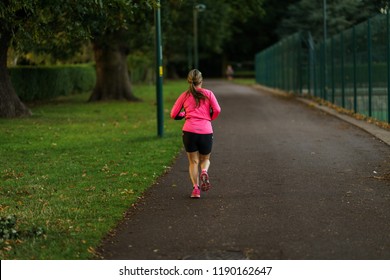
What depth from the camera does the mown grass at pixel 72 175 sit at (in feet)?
23.3

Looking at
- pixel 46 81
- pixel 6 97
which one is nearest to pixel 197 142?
pixel 6 97

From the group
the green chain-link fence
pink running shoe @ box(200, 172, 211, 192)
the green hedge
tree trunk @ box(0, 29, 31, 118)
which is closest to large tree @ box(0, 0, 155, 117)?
tree trunk @ box(0, 29, 31, 118)

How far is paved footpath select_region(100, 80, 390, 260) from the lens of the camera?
6680 mm

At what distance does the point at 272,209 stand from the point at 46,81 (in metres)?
26.9

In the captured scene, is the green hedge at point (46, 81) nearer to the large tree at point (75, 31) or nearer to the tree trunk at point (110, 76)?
the large tree at point (75, 31)

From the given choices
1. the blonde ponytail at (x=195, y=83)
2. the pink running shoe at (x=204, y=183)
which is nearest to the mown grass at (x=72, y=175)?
the pink running shoe at (x=204, y=183)

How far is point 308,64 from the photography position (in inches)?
1256

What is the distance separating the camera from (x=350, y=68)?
2227 centimetres

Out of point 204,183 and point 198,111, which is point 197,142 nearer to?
point 198,111

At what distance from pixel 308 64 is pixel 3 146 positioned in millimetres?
19043

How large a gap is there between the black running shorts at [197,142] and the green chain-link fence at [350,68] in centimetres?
936

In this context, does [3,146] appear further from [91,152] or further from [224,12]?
[224,12]

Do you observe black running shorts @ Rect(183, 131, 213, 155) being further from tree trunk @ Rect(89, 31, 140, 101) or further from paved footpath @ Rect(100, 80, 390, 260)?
tree trunk @ Rect(89, 31, 140, 101)

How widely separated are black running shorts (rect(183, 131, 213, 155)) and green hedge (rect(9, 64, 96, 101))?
2140cm
